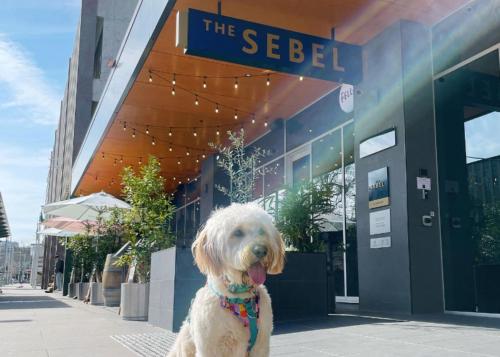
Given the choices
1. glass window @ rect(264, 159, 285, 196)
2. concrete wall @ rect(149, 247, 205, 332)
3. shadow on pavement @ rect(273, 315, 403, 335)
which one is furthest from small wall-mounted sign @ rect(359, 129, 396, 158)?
glass window @ rect(264, 159, 285, 196)

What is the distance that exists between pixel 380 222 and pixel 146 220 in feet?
→ 13.0

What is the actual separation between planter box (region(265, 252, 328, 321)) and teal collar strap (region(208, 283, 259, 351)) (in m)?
3.75

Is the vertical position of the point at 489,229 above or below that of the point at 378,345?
above

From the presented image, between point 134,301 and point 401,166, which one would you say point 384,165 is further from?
point 134,301

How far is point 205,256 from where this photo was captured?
2.83 meters

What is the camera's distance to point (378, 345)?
4.71 m

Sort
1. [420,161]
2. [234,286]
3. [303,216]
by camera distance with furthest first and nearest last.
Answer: [420,161] < [303,216] < [234,286]

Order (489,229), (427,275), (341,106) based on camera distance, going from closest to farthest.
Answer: (427,275) → (489,229) → (341,106)

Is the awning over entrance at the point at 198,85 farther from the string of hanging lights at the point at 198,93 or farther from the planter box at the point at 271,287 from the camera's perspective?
the planter box at the point at 271,287

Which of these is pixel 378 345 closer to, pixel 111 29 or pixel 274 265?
pixel 274 265

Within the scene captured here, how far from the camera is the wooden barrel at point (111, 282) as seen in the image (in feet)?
35.9

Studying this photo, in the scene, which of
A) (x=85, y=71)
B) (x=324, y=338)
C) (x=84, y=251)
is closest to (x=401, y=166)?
(x=324, y=338)

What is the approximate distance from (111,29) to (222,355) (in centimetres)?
2811

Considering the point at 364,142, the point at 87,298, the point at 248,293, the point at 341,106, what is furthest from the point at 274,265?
the point at 87,298
